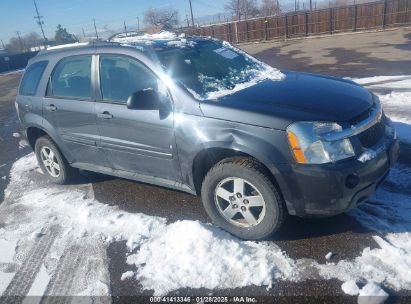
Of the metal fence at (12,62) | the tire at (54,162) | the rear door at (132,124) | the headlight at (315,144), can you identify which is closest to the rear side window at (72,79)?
the rear door at (132,124)

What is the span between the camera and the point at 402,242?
9.78ft

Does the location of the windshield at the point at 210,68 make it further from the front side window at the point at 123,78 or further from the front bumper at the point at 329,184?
the front bumper at the point at 329,184

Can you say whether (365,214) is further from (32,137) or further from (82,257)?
(32,137)

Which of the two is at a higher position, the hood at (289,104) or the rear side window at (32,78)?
the rear side window at (32,78)

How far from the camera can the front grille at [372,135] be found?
295 cm

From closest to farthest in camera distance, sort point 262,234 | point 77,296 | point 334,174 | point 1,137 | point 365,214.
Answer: point 334,174, point 77,296, point 262,234, point 365,214, point 1,137

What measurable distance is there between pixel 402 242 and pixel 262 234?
112cm

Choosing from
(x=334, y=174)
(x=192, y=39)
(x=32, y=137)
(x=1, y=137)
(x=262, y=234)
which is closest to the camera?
(x=334, y=174)

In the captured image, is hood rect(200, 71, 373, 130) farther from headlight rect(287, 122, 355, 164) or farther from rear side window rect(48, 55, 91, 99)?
rear side window rect(48, 55, 91, 99)

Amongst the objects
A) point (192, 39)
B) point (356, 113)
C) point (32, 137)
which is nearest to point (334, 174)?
point (356, 113)

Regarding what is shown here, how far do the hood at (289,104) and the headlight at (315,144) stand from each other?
64 mm

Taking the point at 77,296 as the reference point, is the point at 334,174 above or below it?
above

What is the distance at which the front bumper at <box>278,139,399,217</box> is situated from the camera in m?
2.76

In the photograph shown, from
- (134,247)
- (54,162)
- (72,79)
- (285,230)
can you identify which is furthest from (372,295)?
(54,162)
